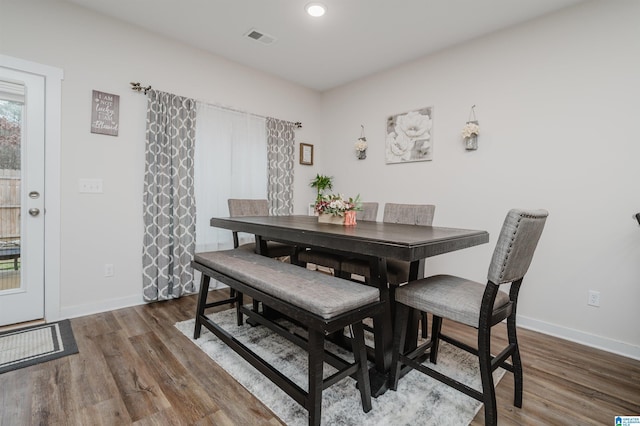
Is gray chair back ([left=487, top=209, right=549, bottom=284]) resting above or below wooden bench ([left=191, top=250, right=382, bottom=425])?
above

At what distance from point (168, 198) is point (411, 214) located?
2.38 metres

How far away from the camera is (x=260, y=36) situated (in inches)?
120

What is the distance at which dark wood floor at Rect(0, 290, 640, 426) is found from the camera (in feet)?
4.91

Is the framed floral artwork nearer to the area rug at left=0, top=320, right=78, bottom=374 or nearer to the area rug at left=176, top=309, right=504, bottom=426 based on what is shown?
the area rug at left=176, top=309, right=504, bottom=426

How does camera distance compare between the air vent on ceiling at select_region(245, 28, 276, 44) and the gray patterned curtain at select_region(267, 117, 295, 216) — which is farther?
the gray patterned curtain at select_region(267, 117, 295, 216)

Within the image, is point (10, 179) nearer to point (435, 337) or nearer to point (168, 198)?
point (168, 198)

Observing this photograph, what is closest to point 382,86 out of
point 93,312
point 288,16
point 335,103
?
point 335,103

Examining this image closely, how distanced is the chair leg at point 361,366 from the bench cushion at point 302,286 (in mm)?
181

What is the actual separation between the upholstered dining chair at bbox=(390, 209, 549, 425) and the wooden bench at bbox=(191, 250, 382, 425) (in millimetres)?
234

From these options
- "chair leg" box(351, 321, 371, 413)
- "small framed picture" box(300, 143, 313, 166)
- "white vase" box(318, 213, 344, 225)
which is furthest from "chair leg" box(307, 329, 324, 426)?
"small framed picture" box(300, 143, 313, 166)

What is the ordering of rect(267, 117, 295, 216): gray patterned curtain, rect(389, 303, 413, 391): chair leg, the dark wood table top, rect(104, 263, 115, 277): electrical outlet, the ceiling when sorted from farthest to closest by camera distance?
rect(267, 117, 295, 216): gray patterned curtain < rect(104, 263, 115, 277): electrical outlet < the ceiling < rect(389, 303, 413, 391): chair leg < the dark wood table top

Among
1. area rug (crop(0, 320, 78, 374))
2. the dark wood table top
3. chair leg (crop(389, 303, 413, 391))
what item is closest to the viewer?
the dark wood table top

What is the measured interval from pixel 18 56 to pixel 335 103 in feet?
11.0

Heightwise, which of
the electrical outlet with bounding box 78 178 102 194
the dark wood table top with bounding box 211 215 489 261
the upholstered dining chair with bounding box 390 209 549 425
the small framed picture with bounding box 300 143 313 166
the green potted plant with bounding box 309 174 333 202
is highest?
the small framed picture with bounding box 300 143 313 166
